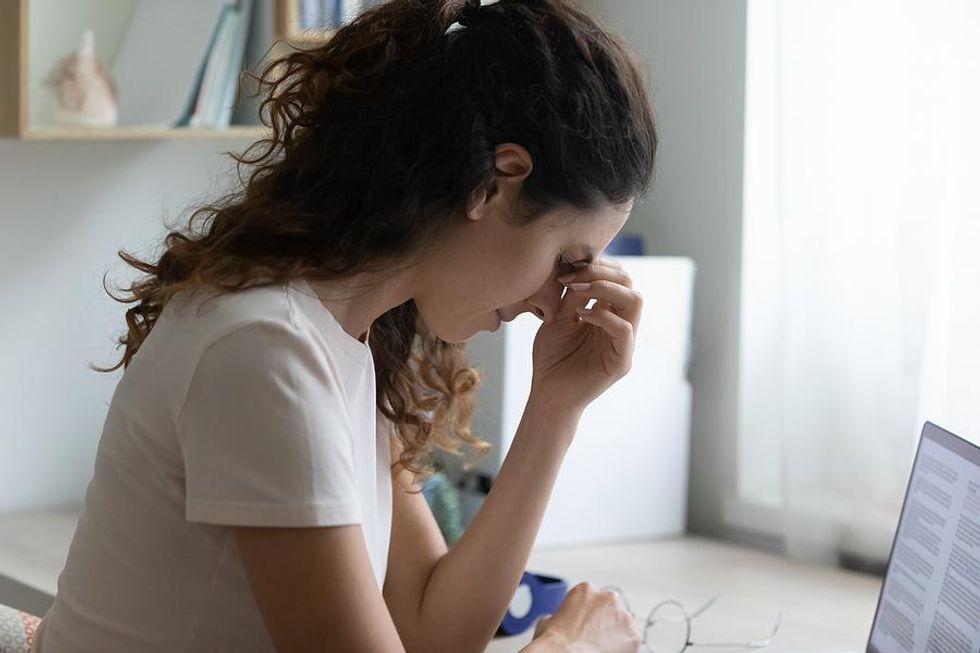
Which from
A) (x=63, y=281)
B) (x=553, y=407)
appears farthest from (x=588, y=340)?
(x=63, y=281)

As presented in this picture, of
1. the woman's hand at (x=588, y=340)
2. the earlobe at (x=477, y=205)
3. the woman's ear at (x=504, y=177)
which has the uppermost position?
the woman's ear at (x=504, y=177)

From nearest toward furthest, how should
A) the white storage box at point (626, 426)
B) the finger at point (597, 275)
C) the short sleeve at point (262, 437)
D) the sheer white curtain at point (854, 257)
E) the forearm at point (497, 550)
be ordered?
1. the short sleeve at point (262, 437)
2. the finger at point (597, 275)
3. the forearm at point (497, 550)
4. the sheer white curtain at point (854, 257)
5. the white storage box at point (626, 426)

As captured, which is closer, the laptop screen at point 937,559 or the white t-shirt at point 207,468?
the white t-shirt at point 207,468

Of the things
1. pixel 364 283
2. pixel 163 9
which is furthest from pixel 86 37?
pixel 364 283

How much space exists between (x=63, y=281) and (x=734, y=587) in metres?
1.24

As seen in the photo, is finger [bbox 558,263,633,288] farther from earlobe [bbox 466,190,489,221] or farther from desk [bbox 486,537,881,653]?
desk [bbox 486,537,881,653]

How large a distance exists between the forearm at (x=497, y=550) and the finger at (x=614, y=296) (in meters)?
0.13

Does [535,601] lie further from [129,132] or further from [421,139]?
[129,132]

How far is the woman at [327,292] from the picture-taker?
104 cm

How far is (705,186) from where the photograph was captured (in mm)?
2525

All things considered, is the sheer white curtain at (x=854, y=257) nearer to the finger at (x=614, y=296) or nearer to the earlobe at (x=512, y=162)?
the finger at (x=614, y=296)

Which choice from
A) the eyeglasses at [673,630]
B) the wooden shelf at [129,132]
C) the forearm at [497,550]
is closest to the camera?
the forearm at [497,550]

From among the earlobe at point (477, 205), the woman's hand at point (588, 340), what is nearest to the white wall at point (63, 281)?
the woman's hand at point (588, 340)

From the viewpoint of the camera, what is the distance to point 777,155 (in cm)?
233
